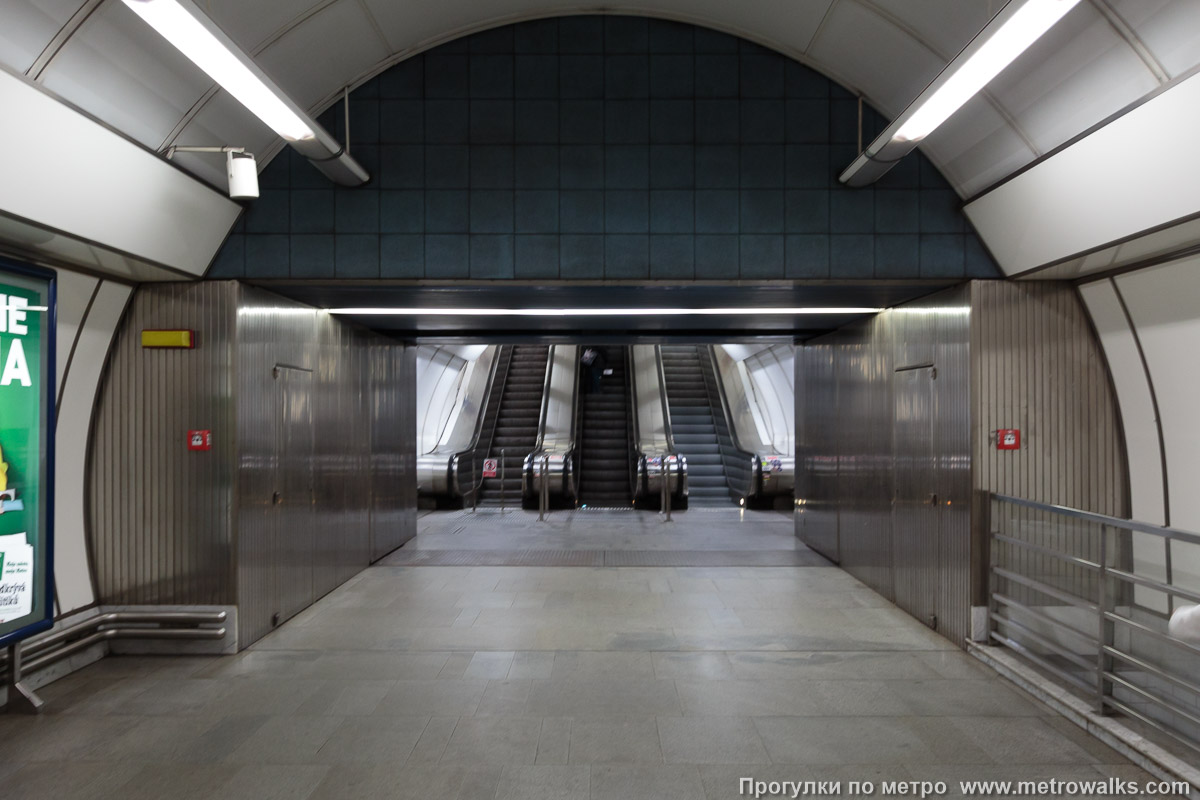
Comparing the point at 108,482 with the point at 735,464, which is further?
the point at 735,464

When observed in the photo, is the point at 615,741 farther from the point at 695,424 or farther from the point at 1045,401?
the point at 695,424

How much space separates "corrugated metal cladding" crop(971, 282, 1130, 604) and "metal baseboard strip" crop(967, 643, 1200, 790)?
103 cm

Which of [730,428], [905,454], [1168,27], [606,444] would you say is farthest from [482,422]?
[1168,27]

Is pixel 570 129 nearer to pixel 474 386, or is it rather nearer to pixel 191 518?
pixel 191 518

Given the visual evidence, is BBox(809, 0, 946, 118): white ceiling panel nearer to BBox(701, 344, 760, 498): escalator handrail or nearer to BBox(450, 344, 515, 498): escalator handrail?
BBox(701, 344, 760, 498): escalator handrail

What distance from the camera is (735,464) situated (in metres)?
11.8

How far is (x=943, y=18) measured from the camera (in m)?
3.65

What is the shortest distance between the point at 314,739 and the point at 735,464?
9.22 m

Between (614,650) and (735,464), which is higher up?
(735,464)

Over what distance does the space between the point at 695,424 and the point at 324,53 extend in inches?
402

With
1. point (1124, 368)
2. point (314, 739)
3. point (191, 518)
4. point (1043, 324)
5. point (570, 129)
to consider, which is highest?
point (570, 129)

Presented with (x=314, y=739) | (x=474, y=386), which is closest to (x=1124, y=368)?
(x=314, y=739)

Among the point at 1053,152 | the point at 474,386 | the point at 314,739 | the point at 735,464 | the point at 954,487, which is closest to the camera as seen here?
the point at 314,739

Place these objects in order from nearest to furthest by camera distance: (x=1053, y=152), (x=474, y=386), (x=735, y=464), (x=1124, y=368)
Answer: (x=1053, y=152) < (x=1124, y=368) < (x=735, y=464) < (x=474, y=386)
